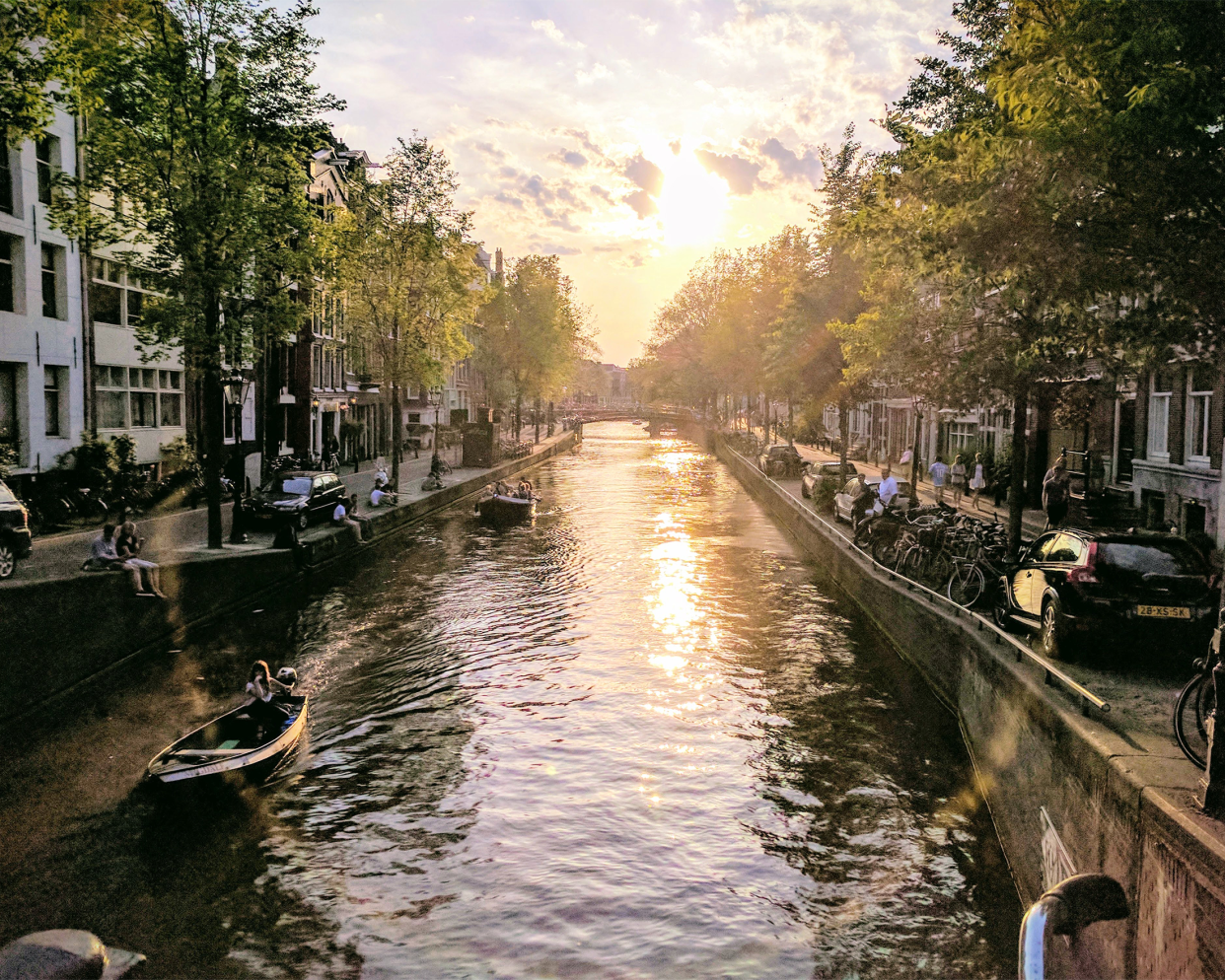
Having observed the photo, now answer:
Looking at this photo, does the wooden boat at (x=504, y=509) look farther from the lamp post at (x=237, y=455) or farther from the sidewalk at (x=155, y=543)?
the lamp post at (x=237, y=455)

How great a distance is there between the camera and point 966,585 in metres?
16.9

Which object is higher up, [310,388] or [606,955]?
[310,388]

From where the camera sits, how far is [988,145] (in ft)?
45.7

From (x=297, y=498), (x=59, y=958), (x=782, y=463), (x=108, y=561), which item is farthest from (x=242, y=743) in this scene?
(x=782, y=463)

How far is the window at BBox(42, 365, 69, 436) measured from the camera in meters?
25.9

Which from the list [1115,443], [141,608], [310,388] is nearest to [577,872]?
[141,608]

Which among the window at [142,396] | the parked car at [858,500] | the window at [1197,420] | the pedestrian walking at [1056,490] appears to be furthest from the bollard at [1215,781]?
the window at [142,396]

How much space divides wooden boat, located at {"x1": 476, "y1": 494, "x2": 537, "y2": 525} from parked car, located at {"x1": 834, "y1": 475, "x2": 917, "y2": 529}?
12039mm

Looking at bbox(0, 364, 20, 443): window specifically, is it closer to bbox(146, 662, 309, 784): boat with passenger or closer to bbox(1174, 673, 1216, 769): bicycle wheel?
bbox(146, 662, 309, 784): boat with passenger

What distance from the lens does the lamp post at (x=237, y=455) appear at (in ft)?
76.6

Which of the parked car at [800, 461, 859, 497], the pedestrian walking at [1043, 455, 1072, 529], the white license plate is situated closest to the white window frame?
the pedestrian walking at [1043, 455, 1072, 529]

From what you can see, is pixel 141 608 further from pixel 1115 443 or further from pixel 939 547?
pixel 1115 443

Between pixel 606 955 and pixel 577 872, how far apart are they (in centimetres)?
153

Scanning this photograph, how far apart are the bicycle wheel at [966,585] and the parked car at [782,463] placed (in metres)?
29.8
